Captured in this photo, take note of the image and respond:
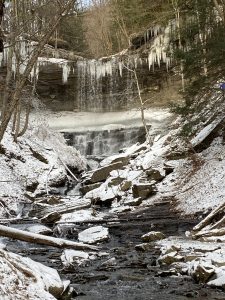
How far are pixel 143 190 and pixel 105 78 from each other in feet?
61.0

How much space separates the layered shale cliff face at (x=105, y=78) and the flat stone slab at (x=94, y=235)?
20.0 m

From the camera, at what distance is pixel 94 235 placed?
34.1ft

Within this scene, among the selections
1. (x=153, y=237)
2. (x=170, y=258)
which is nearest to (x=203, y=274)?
(x=170, y=258)

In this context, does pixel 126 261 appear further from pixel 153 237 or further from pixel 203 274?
pixel 203 274

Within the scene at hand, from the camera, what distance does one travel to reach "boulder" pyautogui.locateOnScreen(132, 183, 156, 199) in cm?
1460

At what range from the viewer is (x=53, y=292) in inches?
217

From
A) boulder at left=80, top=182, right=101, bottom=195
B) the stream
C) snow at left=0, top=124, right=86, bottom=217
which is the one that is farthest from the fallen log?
boulder at left=80, top=182, right=101, bottom=195

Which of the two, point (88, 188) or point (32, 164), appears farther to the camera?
point (32, 164)

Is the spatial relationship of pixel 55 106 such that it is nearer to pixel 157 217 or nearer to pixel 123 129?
pixel 123 129

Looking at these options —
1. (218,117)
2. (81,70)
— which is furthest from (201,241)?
(81,70)

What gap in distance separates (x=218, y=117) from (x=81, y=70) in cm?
1694

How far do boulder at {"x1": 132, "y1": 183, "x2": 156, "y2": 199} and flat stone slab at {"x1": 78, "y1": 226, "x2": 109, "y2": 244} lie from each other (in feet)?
13.1

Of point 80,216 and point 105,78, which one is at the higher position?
point 105,78

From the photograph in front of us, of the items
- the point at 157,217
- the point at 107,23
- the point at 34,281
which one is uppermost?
the point at 107,23
